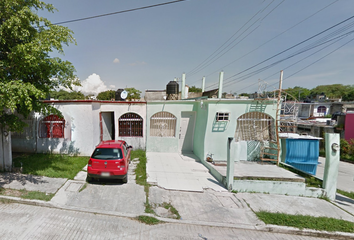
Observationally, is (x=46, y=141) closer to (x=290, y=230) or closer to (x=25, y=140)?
(x=25, y=140)

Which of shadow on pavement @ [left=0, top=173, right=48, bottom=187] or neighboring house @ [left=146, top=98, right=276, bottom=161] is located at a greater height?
neighboring house @ [left=146, top=98, right=276, bottom=161]

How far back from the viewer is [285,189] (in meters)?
5.87

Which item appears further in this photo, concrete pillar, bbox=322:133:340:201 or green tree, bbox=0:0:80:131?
concrete pillar, bbox=322:133:340:201

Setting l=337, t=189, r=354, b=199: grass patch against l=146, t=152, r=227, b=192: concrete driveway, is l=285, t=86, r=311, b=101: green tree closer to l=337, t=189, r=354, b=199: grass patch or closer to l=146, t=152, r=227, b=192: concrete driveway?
l=337, t=189, r=354, b=199: grass patch

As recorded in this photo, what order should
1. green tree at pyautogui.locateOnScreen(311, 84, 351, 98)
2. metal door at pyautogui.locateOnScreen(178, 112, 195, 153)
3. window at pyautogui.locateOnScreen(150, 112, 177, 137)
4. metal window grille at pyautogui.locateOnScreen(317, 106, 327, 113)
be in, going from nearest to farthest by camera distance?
window at pyautogui.locateOnScreen(150, 112, 177, 137), metal door at pyautogui.locateOnScreen(178, 112, 195, 153), metal window grille at pyautogui.locateOnScreen(317, 106, 327, 113), green tree at pyautogui.locateOnScreen(311, 84, 351, 98)

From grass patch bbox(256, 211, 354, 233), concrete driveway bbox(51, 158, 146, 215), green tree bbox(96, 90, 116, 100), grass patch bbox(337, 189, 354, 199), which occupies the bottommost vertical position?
grass patch bbox(337, 189, 354, 199)

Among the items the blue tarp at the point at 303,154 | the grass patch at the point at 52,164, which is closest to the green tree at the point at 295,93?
the blue tarp at the point at 303,154

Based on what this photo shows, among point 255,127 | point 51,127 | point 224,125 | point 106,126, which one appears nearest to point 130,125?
point 106,126

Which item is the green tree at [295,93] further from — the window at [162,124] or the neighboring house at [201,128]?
the window at [162,124]

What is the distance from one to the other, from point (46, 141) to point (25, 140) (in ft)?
4.13

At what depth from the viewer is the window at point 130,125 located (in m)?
9.47

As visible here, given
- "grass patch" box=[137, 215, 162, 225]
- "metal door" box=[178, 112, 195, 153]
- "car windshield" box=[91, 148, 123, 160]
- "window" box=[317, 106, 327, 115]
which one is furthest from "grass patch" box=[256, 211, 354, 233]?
"window" box=[317, 106, 327, 115]

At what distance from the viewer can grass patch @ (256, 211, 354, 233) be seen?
159 inches

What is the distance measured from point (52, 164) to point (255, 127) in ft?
33.6
